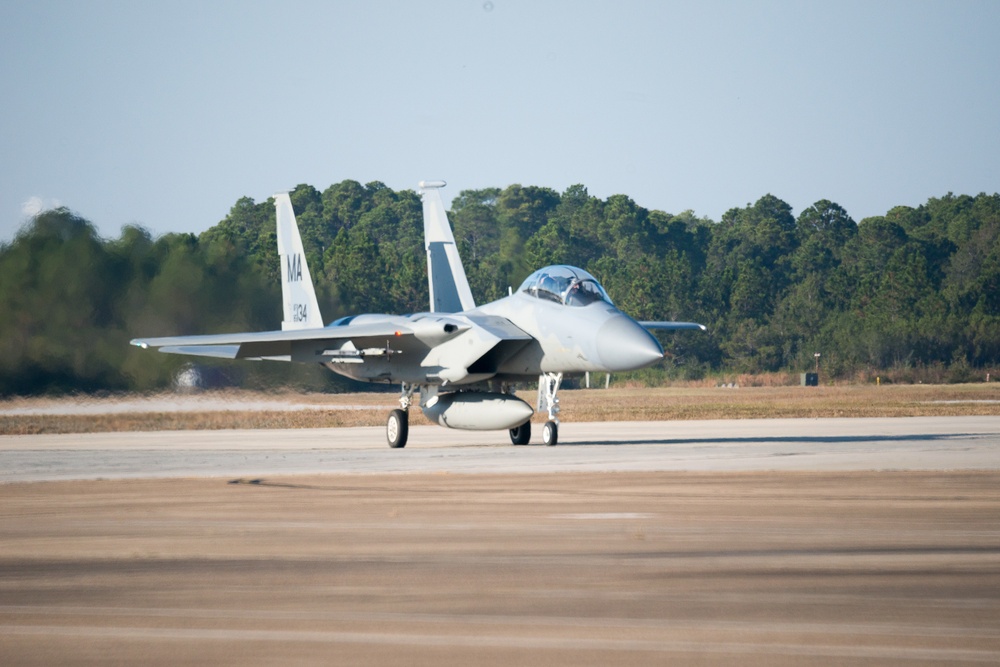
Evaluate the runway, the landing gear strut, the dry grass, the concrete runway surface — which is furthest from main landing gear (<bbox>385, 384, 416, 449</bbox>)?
the dry grass

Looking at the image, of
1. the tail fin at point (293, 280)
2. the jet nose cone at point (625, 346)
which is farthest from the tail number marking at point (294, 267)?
the jet nose cone at point (625, 346)

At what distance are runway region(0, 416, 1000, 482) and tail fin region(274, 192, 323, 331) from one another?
2458 mm

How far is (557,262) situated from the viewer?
93688 mm

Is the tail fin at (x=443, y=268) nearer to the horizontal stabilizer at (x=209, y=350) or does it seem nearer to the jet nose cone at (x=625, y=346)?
the horizontal stabilizer at (x=209, y=350)

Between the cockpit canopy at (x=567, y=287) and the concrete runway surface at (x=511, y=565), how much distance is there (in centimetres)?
537

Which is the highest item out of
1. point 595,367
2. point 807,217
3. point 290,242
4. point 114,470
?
point 807,217

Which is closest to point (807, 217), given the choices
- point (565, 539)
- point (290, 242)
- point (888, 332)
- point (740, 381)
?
point (888, 332)

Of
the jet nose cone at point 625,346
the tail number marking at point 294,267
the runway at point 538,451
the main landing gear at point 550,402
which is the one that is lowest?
the runway at point 538,451

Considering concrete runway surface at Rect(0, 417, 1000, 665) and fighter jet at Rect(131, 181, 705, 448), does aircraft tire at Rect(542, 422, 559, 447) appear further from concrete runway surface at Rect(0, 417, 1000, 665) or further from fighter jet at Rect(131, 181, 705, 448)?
concrete runway surface at Rect(0, 417, 1000, 665)

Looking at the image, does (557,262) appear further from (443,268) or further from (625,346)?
Result: (625,346)

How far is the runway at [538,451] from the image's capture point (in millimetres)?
15625

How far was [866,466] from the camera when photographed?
586 inches

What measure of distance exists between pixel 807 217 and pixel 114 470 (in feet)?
337

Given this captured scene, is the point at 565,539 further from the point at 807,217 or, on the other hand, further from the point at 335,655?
the point at 807,217
